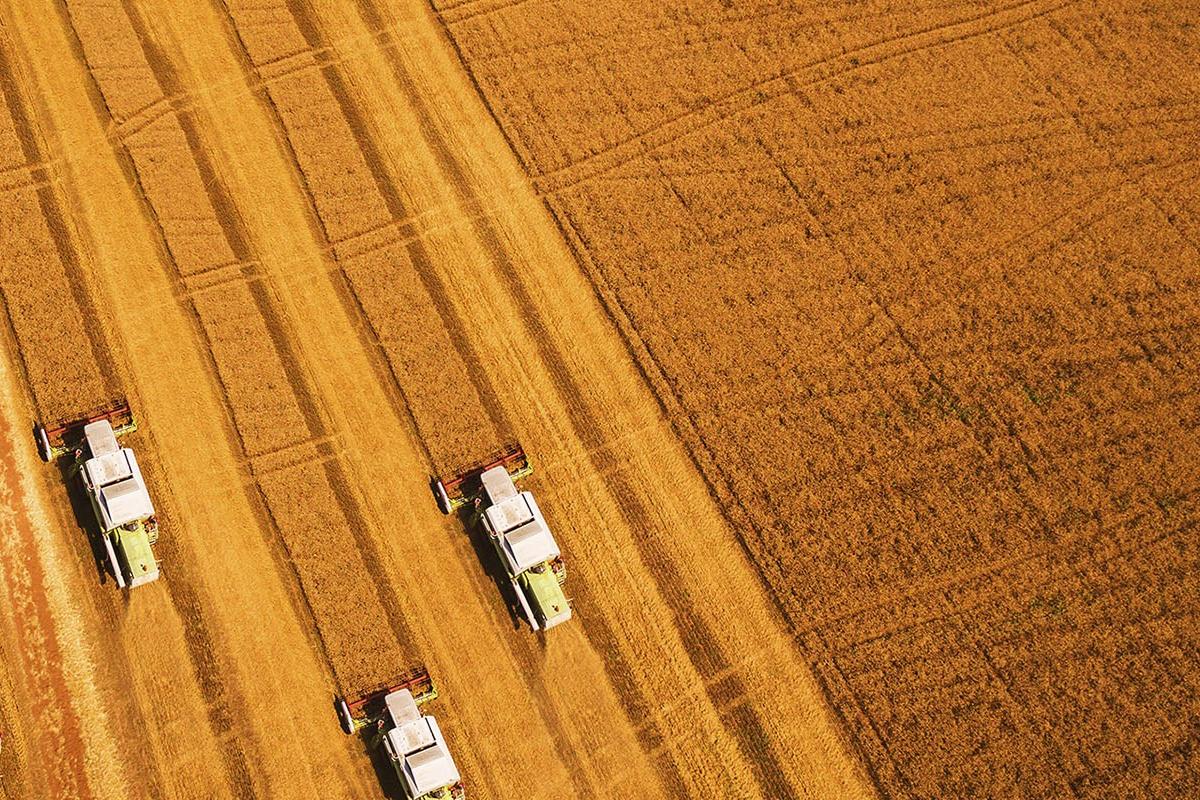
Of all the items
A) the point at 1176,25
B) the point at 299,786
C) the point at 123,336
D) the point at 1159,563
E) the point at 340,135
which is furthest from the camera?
the point at 1176,25

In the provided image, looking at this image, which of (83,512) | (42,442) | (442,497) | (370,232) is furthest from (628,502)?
(42,442)

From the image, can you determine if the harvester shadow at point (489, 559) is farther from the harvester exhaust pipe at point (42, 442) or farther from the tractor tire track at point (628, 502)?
the harvester exhaust pipe at point (42, 442)

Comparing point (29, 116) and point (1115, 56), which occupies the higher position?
point (29, 116)

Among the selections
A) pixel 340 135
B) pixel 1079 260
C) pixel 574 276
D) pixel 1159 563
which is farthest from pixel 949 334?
pixel 340 135

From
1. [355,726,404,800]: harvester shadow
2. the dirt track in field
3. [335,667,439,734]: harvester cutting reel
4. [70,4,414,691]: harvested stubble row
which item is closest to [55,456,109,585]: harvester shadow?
the dirt track in field

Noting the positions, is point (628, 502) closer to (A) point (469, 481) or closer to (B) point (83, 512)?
(A) point (469, 481)

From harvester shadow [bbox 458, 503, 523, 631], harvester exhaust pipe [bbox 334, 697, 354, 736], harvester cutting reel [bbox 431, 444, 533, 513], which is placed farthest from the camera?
harvester cutting reel [bbox 431, 444, 533, 513]

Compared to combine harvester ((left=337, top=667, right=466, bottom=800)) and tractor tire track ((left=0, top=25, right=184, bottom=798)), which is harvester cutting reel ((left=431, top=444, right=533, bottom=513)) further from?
tractor tire track ((left=0, top=25, right=184, bottom=798))

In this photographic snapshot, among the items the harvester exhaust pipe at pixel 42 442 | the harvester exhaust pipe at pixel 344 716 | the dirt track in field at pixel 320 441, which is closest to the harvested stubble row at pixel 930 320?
the dirt track in field at pixel 320 441

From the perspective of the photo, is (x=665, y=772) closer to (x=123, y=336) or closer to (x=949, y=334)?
(x=949, y=334)
